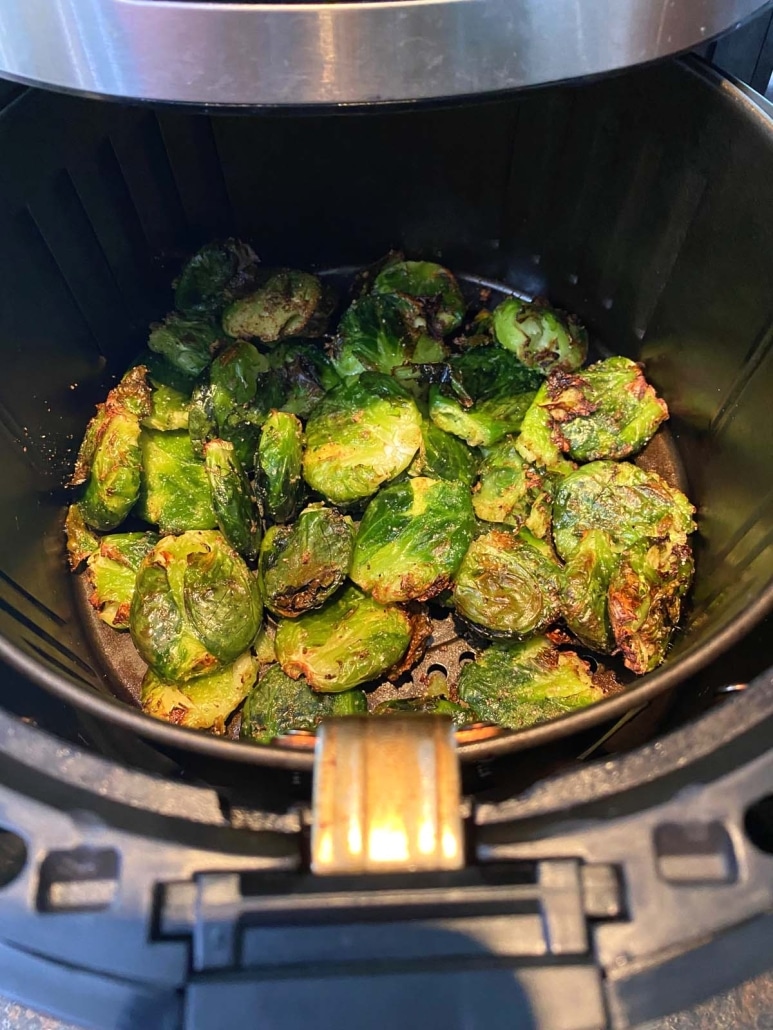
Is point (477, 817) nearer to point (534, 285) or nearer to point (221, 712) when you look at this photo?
point (221, 712)

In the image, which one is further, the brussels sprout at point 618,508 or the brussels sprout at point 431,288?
the brussels sprout at point 431,288

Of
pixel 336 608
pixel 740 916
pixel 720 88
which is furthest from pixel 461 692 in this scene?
pixel 720 88

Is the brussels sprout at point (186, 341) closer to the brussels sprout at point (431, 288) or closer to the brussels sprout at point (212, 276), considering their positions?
the brussels sprout at point (212, 276)

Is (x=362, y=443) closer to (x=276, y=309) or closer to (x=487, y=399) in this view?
(x=487, y=399)

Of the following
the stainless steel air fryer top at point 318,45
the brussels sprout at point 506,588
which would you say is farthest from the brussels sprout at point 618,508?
the stainless steel air fryer top at point 318,45

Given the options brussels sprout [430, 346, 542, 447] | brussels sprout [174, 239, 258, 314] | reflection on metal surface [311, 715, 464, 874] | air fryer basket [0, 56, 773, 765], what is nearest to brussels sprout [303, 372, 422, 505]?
brussels sprout [430, 346, 542, 447]

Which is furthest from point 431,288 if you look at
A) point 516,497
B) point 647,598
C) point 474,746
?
point 474,746

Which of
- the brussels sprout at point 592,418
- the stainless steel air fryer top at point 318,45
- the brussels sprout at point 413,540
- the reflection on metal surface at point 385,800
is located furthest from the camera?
the brussels sprout at point 592,418
